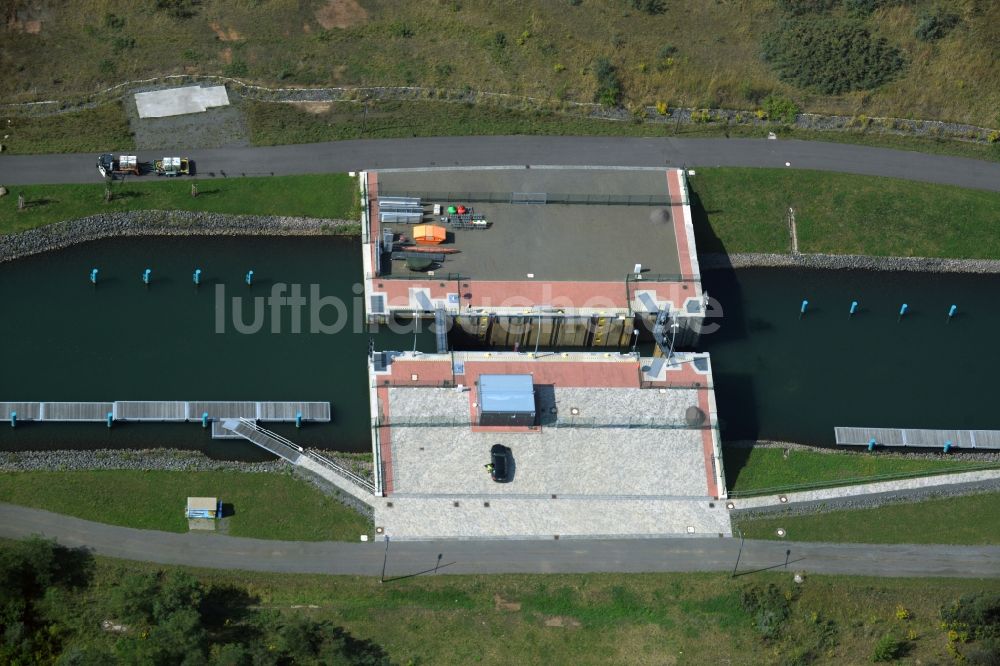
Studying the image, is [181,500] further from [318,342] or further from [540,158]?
[540,158]

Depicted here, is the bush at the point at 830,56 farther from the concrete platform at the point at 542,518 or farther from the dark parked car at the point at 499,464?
the dark parked car at the point at 499,464

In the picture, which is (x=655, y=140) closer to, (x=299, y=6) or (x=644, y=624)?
(x=299, y=6)

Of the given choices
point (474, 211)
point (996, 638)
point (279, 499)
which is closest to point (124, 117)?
point (474, 211)

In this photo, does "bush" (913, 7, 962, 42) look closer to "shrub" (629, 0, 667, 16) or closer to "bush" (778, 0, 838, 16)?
"bush" (778, 0, 838, 16)

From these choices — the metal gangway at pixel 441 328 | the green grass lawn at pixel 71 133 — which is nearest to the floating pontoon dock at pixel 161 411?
the metal gangway at pixel 441 328

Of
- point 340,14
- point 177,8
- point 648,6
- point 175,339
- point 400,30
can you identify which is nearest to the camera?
point 175,339

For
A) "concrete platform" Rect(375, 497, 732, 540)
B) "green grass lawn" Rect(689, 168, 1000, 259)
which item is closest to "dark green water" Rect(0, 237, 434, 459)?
"concrete platform" Rect(375, 497, 732, 540)

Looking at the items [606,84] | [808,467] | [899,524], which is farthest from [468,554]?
[606,84]
